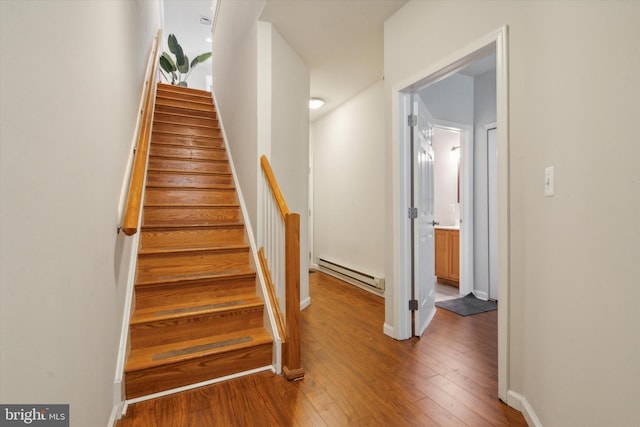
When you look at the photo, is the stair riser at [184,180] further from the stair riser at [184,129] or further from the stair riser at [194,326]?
the stair riser at [194,326]

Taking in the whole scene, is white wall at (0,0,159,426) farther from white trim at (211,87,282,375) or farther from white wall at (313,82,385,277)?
white wall at (313,82,385,277)

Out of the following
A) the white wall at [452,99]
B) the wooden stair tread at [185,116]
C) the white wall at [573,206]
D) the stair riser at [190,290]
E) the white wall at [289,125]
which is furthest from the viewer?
the wooden stair tread at [185,116]

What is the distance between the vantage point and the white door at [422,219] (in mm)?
2520

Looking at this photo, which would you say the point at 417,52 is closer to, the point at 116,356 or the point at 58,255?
the point at 58,255

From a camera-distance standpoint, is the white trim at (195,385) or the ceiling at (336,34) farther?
the ceiling at (336,34)

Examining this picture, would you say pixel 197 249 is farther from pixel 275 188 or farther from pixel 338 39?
pixel 338 39

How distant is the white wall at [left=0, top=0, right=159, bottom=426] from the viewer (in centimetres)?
69

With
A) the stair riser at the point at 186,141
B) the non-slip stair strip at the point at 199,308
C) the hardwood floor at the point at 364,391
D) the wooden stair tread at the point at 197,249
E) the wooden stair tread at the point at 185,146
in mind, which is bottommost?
the hardwood floor at the point at 364,391

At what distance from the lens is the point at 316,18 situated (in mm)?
2617

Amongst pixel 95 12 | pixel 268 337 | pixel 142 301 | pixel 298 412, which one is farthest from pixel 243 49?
pixel 298 412

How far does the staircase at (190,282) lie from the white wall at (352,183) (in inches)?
66.3

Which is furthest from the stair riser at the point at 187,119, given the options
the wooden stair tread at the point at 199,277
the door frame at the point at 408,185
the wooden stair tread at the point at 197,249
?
the door frame at the point at 408,185

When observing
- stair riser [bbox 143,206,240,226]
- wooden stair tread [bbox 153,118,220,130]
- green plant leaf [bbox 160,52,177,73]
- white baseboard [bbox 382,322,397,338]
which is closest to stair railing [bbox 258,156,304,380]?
stair riser [bbox 143,206,240,226]

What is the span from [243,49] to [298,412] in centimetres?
315
